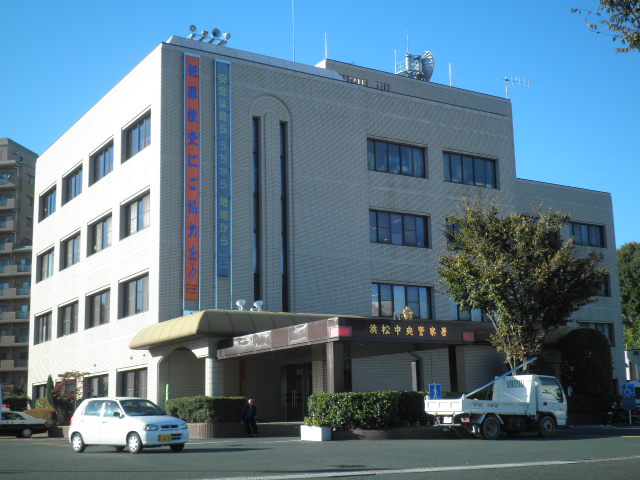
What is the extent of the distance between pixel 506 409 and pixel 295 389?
40.4 feet

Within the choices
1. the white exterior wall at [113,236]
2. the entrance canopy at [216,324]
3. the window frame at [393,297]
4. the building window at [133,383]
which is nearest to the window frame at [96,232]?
the white exterior wall at [113,236]

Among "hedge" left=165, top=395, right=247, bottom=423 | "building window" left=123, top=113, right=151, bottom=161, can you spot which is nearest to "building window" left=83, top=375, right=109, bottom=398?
"hedge" left=165, top=395, right=247, bottom=423

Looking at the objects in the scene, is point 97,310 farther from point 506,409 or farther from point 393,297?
point 506,409

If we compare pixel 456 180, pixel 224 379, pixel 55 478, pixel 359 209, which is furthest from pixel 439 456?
pixel 456 180

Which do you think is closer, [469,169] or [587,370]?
[587,370]

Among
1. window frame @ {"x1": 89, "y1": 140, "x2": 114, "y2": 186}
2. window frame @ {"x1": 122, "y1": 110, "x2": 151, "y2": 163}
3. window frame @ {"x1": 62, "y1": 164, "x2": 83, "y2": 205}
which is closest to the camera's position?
window frame @ {"x1": 122, "y1": 110, "x2": 151, "y2": 163}

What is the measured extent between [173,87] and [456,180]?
1603 cm

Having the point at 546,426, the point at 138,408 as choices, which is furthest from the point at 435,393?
the point at 138,408

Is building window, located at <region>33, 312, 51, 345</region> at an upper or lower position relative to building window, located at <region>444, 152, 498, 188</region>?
lower

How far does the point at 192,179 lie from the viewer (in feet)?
109

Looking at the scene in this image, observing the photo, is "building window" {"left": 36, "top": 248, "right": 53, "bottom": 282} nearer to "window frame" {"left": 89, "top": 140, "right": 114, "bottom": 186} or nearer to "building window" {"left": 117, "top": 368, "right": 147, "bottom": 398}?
"window frame" {"left": 89, "top": 140, "right": 114, "bottom": 186}

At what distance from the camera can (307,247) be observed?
35.5 meters

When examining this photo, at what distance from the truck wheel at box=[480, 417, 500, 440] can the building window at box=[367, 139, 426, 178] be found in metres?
17.6

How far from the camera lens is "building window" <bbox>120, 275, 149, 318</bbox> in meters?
34.0
